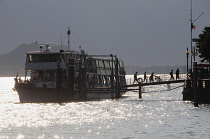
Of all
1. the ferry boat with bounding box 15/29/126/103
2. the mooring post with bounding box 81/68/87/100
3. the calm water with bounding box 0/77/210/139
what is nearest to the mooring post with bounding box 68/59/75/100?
the ferry boat with bounding box 15/29/126/103

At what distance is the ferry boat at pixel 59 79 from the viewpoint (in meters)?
70.6

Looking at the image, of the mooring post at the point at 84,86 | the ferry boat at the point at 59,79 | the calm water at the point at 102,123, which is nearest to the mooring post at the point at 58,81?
the ferry boat at the point at 59,79

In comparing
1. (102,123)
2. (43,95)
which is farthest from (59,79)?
(102,123)

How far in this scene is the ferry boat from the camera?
232ft

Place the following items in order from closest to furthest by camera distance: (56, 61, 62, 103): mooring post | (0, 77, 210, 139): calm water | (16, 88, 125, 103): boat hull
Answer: (0, 77, 210, 139): calm water → (56, 61, 62, 103): mooring post → (16, 88, 125, 103): boat hull

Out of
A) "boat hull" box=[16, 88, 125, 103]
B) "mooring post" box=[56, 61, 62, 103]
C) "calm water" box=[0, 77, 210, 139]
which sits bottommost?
"calm water" box=[0, 77, 210, 139]

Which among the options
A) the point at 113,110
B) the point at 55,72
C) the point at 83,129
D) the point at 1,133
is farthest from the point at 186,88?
the point at 1,133

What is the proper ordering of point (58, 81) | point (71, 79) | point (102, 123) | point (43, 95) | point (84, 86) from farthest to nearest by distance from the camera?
point (84, 86) < point (43, 95) < point (71, 79) < point (58, 81) < point (102, 123)

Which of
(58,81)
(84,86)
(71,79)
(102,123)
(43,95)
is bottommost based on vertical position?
(102,123)

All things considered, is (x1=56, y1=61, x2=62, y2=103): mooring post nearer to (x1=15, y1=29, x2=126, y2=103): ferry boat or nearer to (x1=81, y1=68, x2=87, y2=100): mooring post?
(x1=15, y1=29, x2=126, y2=103): ferry boat

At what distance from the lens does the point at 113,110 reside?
6209 centimetres

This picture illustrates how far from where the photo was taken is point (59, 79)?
6856 centimetres

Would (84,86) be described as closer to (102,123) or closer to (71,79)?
(71,79)

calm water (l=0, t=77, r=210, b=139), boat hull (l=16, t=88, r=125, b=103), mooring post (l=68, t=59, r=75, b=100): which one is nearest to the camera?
calm water (l=0, t=77, r=210, b=139)
